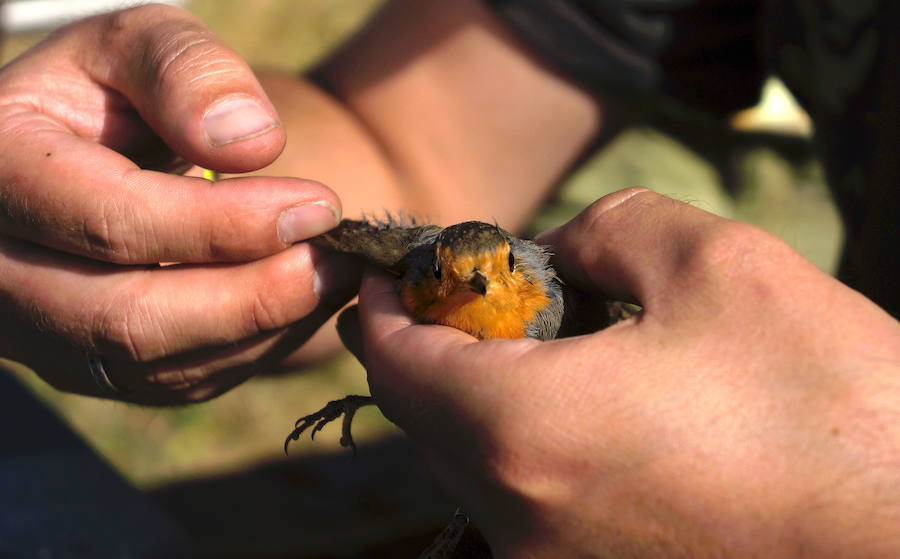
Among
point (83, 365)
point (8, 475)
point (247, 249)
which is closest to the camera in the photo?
point (247, 249)

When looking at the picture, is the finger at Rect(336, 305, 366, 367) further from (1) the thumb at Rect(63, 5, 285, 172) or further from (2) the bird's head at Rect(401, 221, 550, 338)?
(1) the thumb at Rect(63, 5, 285, 172)

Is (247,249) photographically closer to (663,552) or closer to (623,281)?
(623,281)

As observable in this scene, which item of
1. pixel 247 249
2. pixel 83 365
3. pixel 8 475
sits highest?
pixel 247 249

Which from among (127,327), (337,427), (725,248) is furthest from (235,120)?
(337,427)

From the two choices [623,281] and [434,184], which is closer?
[623,281]

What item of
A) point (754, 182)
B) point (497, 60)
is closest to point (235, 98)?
point (497, 60)

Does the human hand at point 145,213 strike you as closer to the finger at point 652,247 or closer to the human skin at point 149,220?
the human skin at point 149,220

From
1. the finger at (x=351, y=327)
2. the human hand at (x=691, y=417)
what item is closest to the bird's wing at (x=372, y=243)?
the finger at (x=351, y=327)

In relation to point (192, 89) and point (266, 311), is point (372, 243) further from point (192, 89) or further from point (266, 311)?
point (192, 89)

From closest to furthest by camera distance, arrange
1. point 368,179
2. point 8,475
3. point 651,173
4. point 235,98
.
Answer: point 235,98 < point 8,475 < point 368,179 < point 651,173
